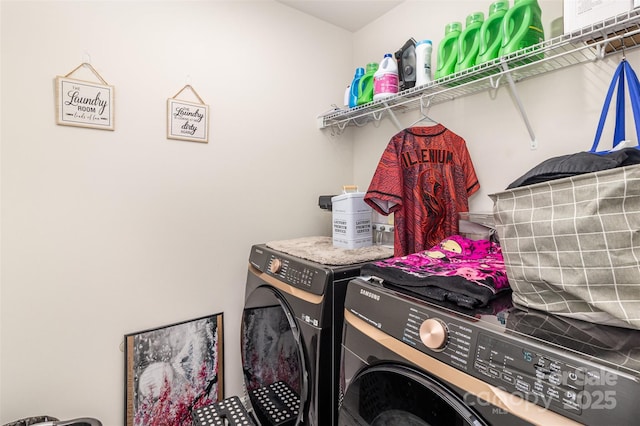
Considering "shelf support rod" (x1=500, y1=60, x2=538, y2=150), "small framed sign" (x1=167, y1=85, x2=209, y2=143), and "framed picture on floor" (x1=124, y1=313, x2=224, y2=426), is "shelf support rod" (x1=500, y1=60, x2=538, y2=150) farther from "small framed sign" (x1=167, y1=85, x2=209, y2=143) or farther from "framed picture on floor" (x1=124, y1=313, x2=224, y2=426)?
"framed picture on floor" (x1=124, y1=313, x2=224, y2=426)

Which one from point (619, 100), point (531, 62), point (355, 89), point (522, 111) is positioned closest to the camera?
point (619, 100)

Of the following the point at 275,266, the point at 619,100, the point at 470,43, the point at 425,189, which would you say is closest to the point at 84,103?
the point at 275,266

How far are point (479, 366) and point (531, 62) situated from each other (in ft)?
3.66

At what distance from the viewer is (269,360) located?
5.33 ft

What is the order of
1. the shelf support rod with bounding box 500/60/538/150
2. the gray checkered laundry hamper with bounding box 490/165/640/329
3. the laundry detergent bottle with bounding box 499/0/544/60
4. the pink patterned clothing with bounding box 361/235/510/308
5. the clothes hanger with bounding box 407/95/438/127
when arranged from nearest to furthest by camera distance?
the gray checkered laundry hamper with bounding box 490/165/640/329 → the pink patterned clothing with bounding box 361/235/510/308 → the laundry detergent bottle with bounding box 499/0/544/60 → the shelf support rod with bounding box 500/60/538/150 → the clothes hanger with bounding box 407/95/438/127

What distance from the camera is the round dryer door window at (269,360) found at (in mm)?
1468

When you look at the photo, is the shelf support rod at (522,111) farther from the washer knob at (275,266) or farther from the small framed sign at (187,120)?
the small framed sign at (187,120)

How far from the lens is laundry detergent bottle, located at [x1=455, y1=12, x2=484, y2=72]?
129 cm

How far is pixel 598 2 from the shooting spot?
35.9 inches

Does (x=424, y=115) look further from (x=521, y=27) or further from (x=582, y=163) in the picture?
(x=582, y=163)

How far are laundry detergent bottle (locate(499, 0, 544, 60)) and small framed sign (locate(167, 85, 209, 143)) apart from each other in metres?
1.36

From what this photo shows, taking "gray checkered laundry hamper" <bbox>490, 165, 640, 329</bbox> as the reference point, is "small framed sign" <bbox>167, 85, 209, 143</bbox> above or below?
above

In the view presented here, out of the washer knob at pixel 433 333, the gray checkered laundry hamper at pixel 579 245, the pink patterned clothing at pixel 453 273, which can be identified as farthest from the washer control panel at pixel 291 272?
the gray checkered laundry hamper at pixel 579 245

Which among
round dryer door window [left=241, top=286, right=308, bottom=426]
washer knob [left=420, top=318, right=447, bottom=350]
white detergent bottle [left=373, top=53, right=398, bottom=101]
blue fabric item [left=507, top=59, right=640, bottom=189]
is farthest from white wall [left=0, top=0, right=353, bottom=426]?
blue fabric item [left=507, top=59, right=640, bottom=189]
